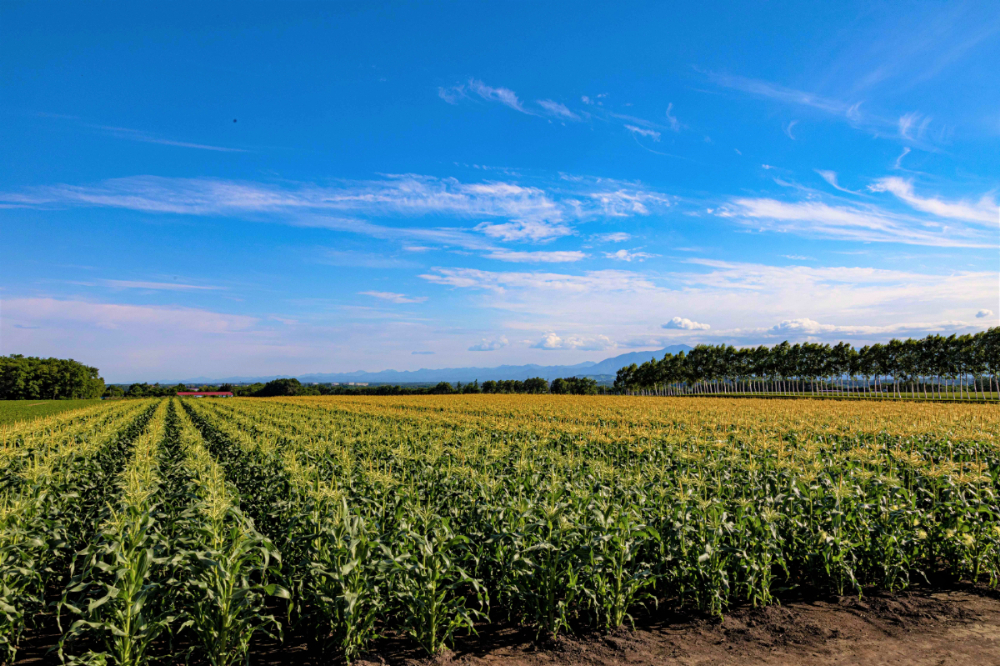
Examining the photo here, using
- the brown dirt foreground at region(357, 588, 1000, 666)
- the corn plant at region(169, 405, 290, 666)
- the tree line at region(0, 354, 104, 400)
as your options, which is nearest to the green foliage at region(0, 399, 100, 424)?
the corn plant at region(169, 405, 290, 666)

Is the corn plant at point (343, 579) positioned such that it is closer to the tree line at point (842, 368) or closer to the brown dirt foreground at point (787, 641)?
the brown dirt foreground at point (787, 641)

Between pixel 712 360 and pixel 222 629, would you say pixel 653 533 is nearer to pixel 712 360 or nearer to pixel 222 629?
pixel 222 629

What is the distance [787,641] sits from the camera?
6230 mm

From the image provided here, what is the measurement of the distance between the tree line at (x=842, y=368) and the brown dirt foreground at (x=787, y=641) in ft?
321

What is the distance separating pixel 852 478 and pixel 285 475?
10.8 metres

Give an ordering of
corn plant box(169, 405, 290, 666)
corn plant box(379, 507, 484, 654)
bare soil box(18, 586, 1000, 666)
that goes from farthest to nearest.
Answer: bare soil box(18, 586, 1000, 666) → corn plant box(379, 507, 484, 654) → corn plant box(169, 405, 290, 666)

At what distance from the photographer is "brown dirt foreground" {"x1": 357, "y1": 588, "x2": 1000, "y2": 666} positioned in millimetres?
5863

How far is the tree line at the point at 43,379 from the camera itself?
137 meters

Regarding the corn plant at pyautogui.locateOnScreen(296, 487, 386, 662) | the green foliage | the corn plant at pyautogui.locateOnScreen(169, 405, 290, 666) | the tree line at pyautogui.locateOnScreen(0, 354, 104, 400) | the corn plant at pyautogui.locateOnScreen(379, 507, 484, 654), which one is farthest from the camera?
the tree line at pyautogui.locateOnScreen(0, 354, 104, 400)

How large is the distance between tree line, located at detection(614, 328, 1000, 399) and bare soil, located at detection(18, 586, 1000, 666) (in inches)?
3857

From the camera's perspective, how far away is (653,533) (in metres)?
6.52

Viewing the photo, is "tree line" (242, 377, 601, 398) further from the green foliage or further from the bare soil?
the bare soil

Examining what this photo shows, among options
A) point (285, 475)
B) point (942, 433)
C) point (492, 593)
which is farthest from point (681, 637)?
point (942, 433)

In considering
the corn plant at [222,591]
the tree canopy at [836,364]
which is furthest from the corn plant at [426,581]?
the tree canopy at [836,364]
